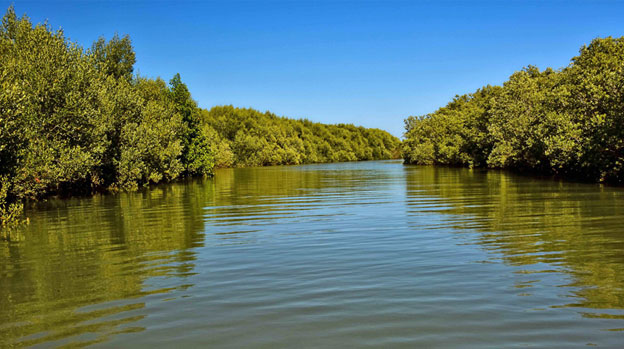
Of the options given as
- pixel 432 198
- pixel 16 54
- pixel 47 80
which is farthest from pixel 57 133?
pixel 432 198

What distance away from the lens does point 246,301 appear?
319 inches

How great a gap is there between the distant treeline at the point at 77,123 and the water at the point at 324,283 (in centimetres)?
753

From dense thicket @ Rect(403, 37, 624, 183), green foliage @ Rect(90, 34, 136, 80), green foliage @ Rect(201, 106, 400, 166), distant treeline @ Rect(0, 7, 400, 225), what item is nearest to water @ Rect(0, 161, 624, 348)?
distant treeline @ Rect(0, 7, 400, 225)

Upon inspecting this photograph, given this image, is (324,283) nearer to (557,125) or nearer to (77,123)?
(77,123)

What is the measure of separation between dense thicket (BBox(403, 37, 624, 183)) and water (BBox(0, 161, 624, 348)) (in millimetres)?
→ 17674

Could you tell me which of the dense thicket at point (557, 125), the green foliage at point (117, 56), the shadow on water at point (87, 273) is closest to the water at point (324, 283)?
the shadow on water at point (87, 273)

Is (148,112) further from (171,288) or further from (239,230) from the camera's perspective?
(171,288)

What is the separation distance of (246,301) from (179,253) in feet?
17.4

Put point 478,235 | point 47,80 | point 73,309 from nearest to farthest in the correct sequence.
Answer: point 73,309 → point 478,235 → point 47,80

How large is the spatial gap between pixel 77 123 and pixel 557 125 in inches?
1492

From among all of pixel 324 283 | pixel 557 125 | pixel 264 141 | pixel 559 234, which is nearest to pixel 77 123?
pixel 324 283

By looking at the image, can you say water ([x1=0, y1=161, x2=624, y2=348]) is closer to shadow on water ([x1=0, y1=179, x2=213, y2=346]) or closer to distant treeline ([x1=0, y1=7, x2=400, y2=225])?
shadow on water ([x1=0, y1=179, x2=213, y2=346])

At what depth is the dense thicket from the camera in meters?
33.4

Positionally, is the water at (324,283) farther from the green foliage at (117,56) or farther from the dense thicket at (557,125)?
the green foliage at (117,56)
